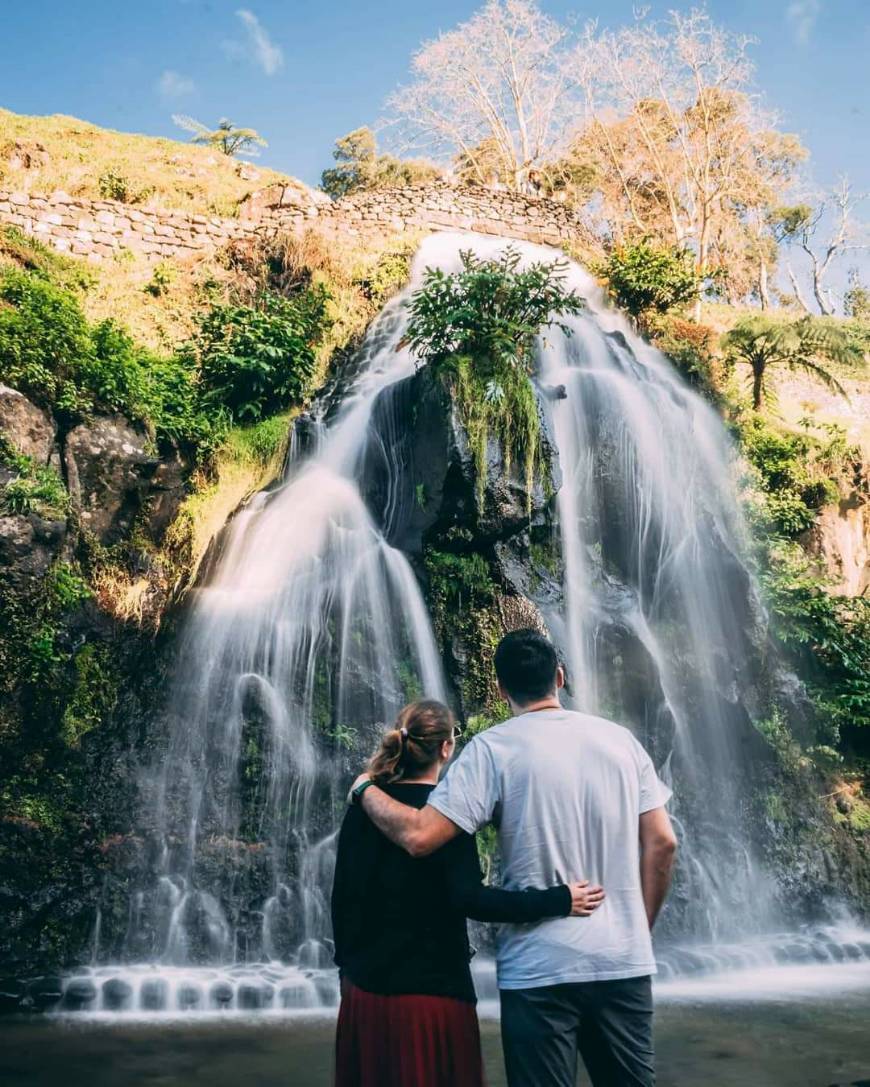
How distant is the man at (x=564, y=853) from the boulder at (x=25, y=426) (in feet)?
26.3

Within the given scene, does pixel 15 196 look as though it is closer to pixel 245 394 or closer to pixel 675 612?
pixel 245 394

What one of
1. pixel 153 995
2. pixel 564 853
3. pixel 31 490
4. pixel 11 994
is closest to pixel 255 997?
pixel 153 995

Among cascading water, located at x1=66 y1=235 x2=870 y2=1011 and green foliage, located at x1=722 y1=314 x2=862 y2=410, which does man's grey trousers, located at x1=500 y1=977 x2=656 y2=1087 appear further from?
green foliage, located at x1=722 y1=314 x2=862 y2=410

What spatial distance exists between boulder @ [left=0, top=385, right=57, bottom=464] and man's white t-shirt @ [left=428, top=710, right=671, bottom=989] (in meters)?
8.16

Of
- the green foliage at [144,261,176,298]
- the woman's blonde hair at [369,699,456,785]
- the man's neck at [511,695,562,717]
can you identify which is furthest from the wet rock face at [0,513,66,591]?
the green foliage at [144,261,176,298]

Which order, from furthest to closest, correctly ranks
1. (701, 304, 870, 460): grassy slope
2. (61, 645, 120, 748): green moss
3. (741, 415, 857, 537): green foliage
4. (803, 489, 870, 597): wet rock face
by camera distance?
1. (701, 304, 870, 460): grassy slope
2. (803, 489, 870, 597): wet rock face
3. (741, 415, 857, 537): green foliage
4. (61, 645, 120, 748): green moss

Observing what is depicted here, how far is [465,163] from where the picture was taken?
3003 centimetres

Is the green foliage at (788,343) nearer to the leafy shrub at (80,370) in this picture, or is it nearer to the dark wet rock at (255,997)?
the leafy shrub at (80,370)

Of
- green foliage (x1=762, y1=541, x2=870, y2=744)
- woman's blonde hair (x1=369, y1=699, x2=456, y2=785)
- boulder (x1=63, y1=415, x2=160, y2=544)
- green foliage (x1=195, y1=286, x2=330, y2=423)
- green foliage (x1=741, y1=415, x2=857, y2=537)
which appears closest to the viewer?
woman's blonde hair (x1=369, y1=699, x2=456, y2=785)

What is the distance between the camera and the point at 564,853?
2531 millimetres

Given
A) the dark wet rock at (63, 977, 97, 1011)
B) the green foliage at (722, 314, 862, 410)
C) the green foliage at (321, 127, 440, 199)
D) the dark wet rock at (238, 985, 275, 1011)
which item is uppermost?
the green foliage at (321, 127, 440, 199)

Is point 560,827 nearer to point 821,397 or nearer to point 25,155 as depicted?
point 25,155

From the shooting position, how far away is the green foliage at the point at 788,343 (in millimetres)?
15633

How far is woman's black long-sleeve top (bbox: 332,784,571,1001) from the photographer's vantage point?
2.58 metres
